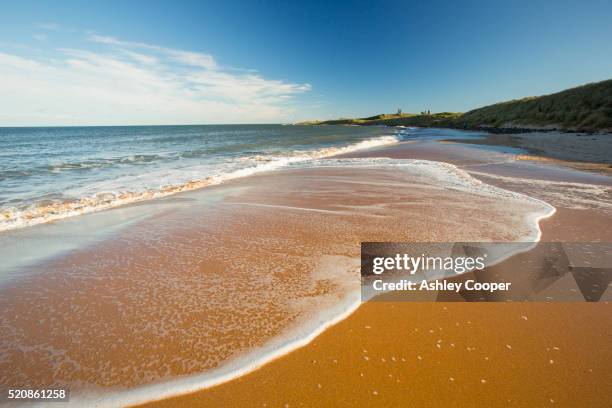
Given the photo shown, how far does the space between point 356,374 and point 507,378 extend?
54.0 inches

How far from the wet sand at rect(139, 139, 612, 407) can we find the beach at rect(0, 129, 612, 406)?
1cm

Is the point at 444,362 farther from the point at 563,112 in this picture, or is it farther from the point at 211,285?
the point at 563,112

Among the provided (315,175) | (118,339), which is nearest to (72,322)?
(118,339)

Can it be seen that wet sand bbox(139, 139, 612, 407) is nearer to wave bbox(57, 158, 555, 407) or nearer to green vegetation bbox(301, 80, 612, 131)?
wave bbox(57, 158, 555, 407)

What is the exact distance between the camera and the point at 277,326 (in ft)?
11.0

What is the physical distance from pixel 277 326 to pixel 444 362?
5.90 ft

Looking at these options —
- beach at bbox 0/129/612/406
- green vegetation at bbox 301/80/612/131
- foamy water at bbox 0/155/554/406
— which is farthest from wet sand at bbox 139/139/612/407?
green vegetation at bbox 301/80/612/131

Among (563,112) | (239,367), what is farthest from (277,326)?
(563,112)

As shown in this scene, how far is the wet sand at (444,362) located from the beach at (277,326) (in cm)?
1

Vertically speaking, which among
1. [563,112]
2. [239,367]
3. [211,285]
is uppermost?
[563,112]

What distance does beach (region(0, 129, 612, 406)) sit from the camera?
2549mm

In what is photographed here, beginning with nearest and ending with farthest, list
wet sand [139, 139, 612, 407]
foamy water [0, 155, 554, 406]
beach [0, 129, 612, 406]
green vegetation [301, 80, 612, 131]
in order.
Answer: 1. wet sand [139, 139, 612, 407]
2. beach [0, 129, 612, 406]
3. foamy water [0, 155, 554, 406]
4. green vegetation [301, 80, 612, 131]

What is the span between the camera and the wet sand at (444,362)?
2.43 metres

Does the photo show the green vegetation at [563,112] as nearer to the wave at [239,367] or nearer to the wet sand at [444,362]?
the wet sand at [444,362]
